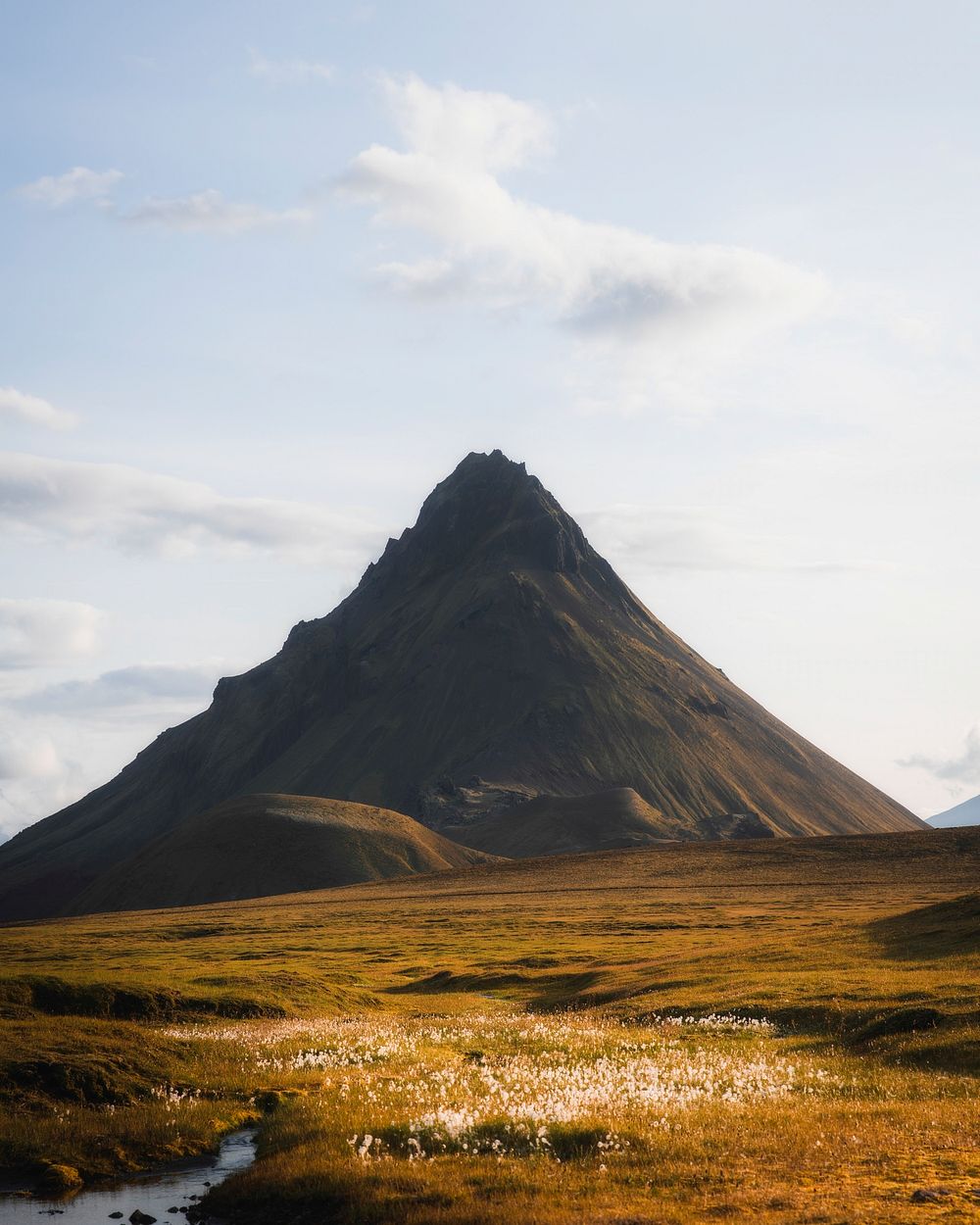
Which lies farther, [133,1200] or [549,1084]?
[549,1084]

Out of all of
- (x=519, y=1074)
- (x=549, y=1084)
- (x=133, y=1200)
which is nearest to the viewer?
(x=133, y=1200)

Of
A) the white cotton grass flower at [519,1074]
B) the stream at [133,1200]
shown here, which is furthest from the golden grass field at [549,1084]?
the stream at [133,1200]

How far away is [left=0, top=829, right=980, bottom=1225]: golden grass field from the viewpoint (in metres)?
17.8

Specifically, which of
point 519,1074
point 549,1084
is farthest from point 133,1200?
point 519,1074

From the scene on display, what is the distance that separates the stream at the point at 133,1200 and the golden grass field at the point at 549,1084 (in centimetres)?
82

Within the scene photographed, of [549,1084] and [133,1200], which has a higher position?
[549,1084]

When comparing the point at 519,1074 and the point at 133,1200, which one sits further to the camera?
the point at 519,1074

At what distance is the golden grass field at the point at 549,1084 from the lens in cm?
1775

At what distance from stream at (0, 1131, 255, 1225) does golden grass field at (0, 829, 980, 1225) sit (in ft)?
2.68

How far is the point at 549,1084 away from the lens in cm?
2538

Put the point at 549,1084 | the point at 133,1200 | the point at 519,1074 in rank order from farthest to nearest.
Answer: the point at 519,1074
the point at 549,1084
the point at 133,1200

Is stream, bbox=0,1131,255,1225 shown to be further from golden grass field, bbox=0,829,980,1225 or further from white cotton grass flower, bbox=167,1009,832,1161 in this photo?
white cotton grass flower, bbox=167,1009,832,1161

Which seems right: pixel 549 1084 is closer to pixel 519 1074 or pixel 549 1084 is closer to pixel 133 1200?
pixel 519 1074

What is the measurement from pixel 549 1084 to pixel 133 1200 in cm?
935
